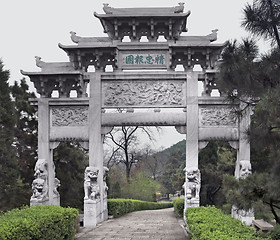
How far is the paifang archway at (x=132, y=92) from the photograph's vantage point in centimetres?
1155

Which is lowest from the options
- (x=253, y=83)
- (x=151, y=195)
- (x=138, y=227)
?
(x=151, y=195)

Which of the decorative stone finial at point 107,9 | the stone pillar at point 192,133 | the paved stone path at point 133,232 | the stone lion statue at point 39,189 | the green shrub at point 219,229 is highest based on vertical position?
the decorative stone finial at point 107,9

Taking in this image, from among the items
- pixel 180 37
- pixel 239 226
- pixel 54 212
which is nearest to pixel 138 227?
pixel 54 212

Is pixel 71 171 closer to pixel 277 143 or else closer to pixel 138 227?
pixel 138 227

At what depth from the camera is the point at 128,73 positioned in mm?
11773

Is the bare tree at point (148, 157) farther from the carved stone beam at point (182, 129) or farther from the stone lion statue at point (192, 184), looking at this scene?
the stone lion statue at point (192, 184)

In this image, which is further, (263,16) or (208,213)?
(208,213)

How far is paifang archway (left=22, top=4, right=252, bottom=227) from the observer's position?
11.6m

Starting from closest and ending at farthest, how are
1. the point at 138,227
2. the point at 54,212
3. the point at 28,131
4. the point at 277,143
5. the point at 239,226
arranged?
the point at 277,143 → the point at 239,226 → the point at 54,212 → the point at 138,227 → the point at 28,131

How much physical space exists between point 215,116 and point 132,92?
261 centimetres

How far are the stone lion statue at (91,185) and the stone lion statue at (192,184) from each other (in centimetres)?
266

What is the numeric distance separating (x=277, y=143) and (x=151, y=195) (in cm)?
2471

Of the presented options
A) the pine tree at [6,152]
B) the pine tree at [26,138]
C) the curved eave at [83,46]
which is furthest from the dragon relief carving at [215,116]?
the pine tree at [26,138]

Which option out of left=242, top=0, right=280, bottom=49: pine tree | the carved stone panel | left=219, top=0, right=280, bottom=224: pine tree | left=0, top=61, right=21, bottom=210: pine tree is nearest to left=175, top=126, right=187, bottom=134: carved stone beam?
the carved stone panel
